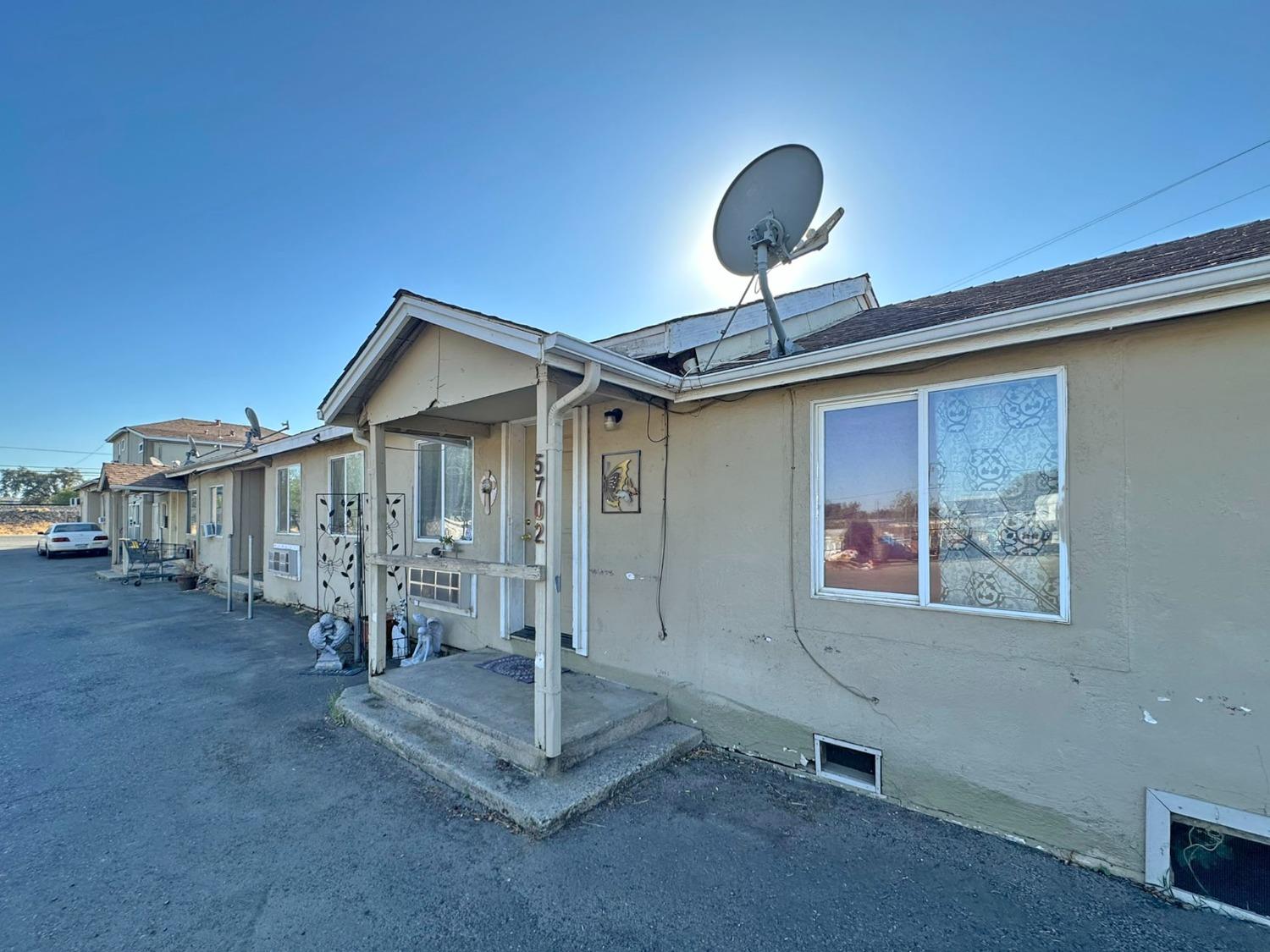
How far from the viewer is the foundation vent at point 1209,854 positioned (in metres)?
2.32

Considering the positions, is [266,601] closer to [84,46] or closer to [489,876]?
[84,46]

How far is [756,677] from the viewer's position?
3.80m

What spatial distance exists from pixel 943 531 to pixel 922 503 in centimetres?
21

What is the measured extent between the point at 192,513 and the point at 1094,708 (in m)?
20.1

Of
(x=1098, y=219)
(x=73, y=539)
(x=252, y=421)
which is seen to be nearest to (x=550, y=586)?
(x=1098, y=219)

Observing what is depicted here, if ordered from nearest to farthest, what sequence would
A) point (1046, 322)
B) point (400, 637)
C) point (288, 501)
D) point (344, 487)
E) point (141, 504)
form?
point (1046, 322)
point (400, 637)
point (344, 487)
point (288, 501)
point (141, 504)

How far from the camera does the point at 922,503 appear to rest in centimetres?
319

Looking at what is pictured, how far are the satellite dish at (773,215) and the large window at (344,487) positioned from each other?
6663 millimetres

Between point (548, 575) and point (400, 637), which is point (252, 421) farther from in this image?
point (548, 575)

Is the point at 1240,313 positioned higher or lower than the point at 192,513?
higher

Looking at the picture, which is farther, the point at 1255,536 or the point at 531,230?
the point at 531,230

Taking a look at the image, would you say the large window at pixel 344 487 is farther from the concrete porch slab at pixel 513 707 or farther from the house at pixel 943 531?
the concrete porch slab at pixel 513 707

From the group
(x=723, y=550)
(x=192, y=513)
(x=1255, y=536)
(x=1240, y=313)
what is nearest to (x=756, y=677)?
(x=723, y=550)

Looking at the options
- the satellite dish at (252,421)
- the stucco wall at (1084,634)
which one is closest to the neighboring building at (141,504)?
the satellite dish at (252,421)
